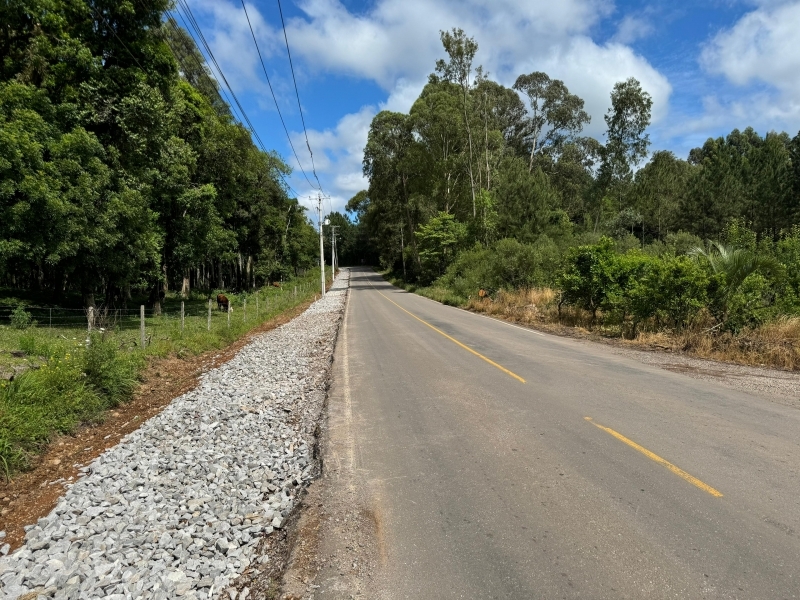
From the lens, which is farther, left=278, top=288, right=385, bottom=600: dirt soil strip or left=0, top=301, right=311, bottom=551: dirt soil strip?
left=0, top=301, right=311, bottom=551: dirt soil strip

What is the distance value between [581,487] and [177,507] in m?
3.96

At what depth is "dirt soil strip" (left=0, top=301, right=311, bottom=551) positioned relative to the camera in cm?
503

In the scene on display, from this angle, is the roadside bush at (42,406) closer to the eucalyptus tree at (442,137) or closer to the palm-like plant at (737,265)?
the palm-like plant at (737,265)

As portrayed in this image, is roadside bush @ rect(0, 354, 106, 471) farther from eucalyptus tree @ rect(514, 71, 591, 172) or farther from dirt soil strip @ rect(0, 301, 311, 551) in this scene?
eucalyptus tree @ rect(514, 71, 591, 172)

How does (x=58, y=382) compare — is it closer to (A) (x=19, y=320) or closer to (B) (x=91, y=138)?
(A) (x=19, y=320)

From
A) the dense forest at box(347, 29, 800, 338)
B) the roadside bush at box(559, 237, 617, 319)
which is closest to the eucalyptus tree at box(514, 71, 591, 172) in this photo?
the dense forest at box(347, 29, 800, 338)

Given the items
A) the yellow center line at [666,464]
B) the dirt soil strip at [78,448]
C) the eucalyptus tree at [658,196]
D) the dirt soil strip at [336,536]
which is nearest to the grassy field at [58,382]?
the dirt soil strip at [78,448]

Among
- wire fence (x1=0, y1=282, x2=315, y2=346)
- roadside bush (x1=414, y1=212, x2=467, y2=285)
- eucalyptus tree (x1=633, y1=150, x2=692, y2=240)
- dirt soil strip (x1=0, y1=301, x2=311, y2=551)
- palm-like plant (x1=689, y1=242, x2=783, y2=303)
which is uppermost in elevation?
eucalyptus tree (x1=633, y1=150, x2=692, y2=240)

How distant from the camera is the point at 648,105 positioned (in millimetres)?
41906

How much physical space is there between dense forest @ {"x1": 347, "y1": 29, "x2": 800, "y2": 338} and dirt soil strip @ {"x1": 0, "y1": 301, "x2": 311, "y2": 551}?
13.0 m

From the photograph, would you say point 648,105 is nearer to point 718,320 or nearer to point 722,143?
point 722,143

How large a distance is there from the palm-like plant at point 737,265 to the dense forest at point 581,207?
32mm

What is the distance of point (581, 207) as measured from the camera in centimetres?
6066

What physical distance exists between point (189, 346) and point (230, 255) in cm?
1667
